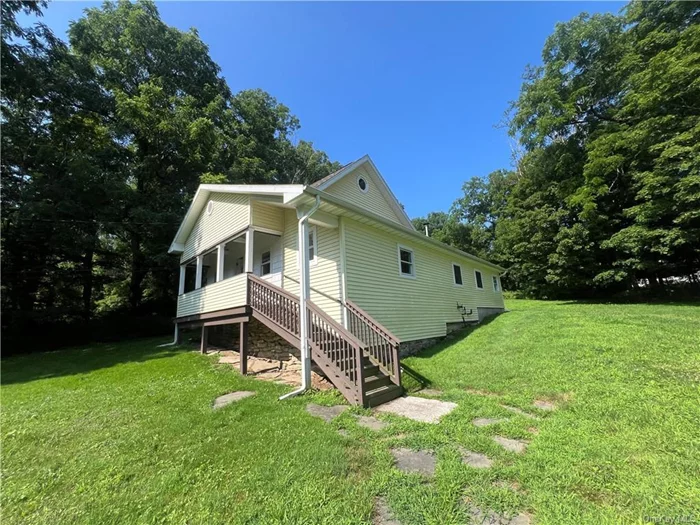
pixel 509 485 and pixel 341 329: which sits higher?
pixel 341 329

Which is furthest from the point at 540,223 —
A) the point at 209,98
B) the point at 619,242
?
the point at 209,98

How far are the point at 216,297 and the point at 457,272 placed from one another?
931 cm

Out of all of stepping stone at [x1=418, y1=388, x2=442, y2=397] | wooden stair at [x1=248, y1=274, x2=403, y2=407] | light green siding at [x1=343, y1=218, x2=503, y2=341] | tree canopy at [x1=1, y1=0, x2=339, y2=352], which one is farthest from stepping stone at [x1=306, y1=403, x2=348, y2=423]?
tree canopy at [x1=1, y1=0, x2=339, y2=352]

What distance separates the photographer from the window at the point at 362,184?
38.0ft

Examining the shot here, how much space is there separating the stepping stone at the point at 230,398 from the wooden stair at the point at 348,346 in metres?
1.32

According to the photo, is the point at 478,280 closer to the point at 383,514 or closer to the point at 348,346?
the point at 348,346

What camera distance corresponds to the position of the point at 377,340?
647cm

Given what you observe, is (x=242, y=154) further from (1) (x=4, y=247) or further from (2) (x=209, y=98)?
(1) (x=4, y=247)

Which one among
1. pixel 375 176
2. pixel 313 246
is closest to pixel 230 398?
pixel 313 246

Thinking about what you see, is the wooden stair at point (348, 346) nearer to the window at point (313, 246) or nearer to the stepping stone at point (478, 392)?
the stepping stone at point (478, 392)

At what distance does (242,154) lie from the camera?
20953mm

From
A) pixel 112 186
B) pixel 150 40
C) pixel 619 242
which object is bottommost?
pixel 619 242

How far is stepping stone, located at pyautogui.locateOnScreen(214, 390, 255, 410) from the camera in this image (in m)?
5.36

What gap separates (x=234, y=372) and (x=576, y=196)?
1914 centimetres
